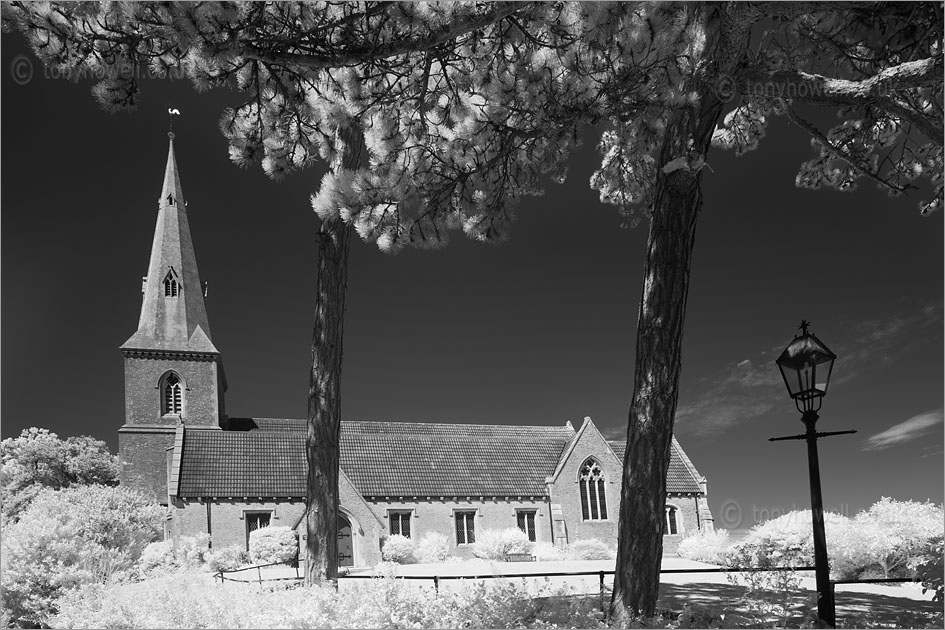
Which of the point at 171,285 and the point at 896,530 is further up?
the point at 171,285

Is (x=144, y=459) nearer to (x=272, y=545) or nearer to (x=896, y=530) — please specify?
(x=272, y=545)

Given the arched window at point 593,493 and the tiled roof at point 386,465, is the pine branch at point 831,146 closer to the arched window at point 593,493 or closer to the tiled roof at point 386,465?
the tiled roof at point 386,465

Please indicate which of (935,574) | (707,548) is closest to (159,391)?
(707,548)

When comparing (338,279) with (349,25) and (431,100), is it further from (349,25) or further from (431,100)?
(349,25)

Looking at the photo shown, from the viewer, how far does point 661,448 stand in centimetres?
811

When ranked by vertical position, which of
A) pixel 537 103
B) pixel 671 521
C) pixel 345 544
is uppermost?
pixel 537 103

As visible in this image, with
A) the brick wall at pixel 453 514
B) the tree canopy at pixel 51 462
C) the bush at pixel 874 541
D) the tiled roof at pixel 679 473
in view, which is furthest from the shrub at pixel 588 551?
the tree canopy at pixel 51 462

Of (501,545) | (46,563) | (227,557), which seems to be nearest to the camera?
(46,563)

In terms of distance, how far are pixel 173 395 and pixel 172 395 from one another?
0.18 feet

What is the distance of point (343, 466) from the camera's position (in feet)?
115

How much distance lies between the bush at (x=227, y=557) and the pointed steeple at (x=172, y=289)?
684 inches

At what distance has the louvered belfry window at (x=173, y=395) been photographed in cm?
4328

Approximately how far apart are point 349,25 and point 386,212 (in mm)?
2652

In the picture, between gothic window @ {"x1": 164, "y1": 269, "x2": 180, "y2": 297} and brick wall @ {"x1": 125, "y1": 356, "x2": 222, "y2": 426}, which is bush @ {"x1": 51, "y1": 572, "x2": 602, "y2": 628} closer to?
brick wall @ {"x1": 125, "y1": 356, "x2": 222, "y2": 426}
